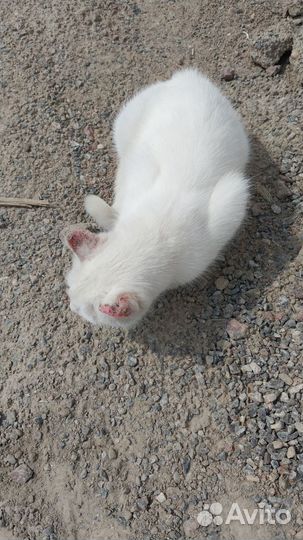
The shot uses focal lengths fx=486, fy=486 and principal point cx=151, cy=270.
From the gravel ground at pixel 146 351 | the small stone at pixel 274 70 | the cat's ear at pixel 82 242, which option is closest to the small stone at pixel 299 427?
the gravel ground at pixel 146 351

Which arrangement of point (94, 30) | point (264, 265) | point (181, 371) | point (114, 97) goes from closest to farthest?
point (181, 371) → point (264, 265) → point (114, 97) → point (94, 30)

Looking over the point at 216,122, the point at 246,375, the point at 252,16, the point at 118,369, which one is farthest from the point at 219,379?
the point at 252,16

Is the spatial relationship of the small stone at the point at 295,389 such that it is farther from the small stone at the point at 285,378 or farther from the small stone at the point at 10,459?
the small stone at the point at 10,459

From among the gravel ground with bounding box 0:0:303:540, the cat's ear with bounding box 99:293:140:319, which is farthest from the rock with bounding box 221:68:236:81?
the cat's ear with bounding box 99:293:140:319

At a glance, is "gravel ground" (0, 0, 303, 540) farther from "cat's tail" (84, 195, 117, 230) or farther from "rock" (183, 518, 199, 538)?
"cat's tail" (84, 195, 117, 230)

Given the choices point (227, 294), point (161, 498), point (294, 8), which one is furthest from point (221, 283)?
point (294, 8)

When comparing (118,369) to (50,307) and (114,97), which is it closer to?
(50,307)
